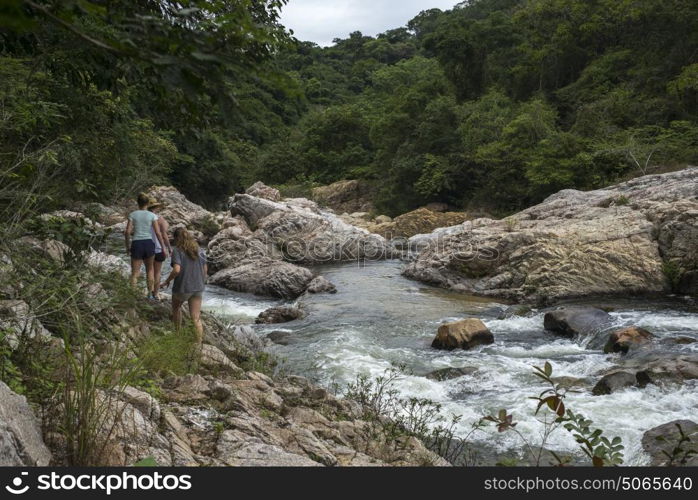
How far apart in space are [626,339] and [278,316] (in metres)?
6.52

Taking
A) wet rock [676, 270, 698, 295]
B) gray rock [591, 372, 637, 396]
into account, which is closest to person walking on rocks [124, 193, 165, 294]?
gray rock [591, 372, 637, 396]

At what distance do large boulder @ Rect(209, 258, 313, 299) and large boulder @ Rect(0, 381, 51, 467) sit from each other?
11.9 m

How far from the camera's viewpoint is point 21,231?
4215 mm

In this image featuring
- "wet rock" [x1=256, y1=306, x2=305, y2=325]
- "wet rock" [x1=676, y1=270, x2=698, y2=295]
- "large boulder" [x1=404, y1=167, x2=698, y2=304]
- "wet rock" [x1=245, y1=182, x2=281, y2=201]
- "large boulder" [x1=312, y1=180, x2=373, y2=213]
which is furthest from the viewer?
"large boulder" [x1=312, y1=180, x2=373, y2=213]

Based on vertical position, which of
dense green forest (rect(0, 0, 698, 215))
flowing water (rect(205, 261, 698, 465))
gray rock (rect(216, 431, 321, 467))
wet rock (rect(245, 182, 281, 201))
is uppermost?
dense green forest (rect(0, 0, 698, 215))

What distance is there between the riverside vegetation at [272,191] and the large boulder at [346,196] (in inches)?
38.7

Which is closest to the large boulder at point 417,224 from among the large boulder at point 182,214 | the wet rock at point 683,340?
the large boulder at point 182,214

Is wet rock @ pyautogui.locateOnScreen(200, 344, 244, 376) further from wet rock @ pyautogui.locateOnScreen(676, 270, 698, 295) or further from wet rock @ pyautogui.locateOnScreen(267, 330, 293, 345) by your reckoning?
wet rock @ pyautogui.locateOnScreen(676, 270, 698, 295)

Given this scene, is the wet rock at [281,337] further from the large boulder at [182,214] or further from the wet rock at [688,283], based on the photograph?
the large boulder at [182,214]

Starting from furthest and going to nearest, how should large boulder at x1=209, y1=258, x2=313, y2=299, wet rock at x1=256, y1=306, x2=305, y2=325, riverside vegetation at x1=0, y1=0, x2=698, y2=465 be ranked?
1. large boulder at x1=209, y1=258, x2=313, y2=299
2. wet rock at x1=256, y1=306, x2=305, y2=325
3. riverside vegetation at x1=0, y1=0, x2=698, y2=465

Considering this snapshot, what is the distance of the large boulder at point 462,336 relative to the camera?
9.71 metres

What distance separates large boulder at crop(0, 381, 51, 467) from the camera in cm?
252

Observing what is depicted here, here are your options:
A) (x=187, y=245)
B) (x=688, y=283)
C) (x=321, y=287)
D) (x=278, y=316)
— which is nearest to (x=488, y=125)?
(x=688, y=283)
